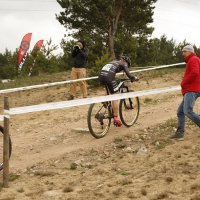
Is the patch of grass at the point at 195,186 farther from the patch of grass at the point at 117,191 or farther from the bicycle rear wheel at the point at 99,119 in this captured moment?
the bicycle rear wheel at the point at 99,119

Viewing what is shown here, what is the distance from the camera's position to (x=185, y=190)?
5.84m

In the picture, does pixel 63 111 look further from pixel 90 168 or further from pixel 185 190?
pixel 185 190

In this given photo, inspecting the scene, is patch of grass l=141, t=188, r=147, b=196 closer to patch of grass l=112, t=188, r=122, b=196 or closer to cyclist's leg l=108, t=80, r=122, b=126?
patch of grass l=112, t=188, r=122, b=196

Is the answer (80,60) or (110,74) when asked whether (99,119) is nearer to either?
(110,74)

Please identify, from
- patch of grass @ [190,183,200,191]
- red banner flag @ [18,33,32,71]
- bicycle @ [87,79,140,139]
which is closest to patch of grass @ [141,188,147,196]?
patch of grass @ [190,183,200,191]

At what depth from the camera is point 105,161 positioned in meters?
7.46

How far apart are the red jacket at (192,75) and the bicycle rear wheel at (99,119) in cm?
184

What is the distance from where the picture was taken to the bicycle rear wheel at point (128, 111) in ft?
30.8

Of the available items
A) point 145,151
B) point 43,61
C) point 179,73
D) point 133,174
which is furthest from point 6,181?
point 43,61

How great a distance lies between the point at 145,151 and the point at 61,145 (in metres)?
1.79

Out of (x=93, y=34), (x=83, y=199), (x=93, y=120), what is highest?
(x=93, y=34)

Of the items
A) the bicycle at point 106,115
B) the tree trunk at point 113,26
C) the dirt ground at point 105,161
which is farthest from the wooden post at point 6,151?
the tree trunk at point 113,26

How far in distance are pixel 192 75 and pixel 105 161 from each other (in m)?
2.14

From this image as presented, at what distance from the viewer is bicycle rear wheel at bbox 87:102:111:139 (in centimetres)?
863
